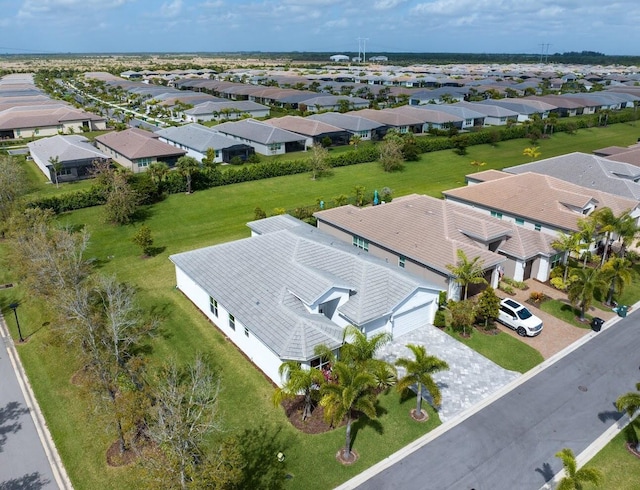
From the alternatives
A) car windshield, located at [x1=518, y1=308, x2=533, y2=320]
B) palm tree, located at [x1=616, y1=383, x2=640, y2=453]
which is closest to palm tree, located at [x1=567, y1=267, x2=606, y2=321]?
car windshield, located at [x1=518, y1=308, x2=533, y2=320]

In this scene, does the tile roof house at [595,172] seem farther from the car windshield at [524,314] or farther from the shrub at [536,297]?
the car windshield at [524,314]

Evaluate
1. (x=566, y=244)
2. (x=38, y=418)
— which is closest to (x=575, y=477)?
(x=566, y=244)

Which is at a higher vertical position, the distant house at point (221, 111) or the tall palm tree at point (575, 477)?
the distant house at point (221, 111)

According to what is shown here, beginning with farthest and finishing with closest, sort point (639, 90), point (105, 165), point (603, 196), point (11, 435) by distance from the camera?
point (639, 90), point (105, 165), point (603, 196), point (11, 435)

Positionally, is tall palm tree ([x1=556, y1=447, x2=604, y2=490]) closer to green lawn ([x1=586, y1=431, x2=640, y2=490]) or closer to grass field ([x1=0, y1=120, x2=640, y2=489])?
green lawn ([x1=586, y1=431, x2=640, y2=490])

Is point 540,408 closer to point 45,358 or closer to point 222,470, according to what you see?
point 222,470

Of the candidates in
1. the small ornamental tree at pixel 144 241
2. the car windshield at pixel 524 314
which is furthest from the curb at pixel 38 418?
the car windshield at pixel 524 314

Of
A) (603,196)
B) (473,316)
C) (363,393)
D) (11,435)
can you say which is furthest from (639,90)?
(11,435)
